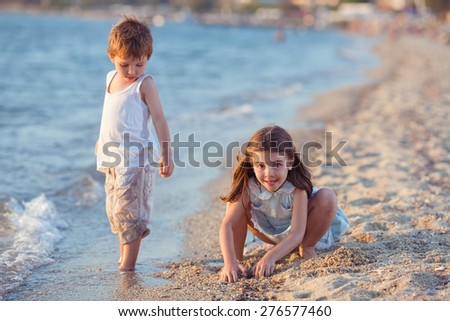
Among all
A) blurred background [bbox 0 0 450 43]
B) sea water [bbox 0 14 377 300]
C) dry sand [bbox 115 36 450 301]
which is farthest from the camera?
blurred background [bbox 0 0 450 43]

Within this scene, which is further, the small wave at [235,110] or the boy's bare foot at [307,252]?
the small wave at [235,110]

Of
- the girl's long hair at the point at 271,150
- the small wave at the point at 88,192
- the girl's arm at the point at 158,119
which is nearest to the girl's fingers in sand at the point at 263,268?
the girl's long hair at the point at 271,150

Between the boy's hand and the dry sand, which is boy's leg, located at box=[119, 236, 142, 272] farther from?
the boy's hand

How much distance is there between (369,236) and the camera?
4031 mm

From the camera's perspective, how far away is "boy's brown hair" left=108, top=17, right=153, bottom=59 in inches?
142

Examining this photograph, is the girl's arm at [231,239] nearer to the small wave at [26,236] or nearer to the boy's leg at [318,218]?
the boy's leg at [318,218]

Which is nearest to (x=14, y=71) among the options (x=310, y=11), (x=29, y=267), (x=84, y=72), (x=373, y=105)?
(x=84, y=72)

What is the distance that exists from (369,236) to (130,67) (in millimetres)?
1815

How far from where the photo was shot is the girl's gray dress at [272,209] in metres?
3.59

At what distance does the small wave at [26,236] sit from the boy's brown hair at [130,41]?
4.66 feet

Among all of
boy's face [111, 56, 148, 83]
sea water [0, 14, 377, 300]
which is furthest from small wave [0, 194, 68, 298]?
boy's face [111, 56, 148, 83]

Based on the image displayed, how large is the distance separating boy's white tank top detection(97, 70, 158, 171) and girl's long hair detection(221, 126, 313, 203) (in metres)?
0.54

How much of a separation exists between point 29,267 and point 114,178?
2.65ft

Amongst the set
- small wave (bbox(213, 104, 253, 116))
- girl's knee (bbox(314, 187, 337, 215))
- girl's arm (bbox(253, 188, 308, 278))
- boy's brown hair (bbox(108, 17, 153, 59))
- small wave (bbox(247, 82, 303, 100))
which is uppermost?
boy's brown hair (bbox(108, 17, 153, 59))
